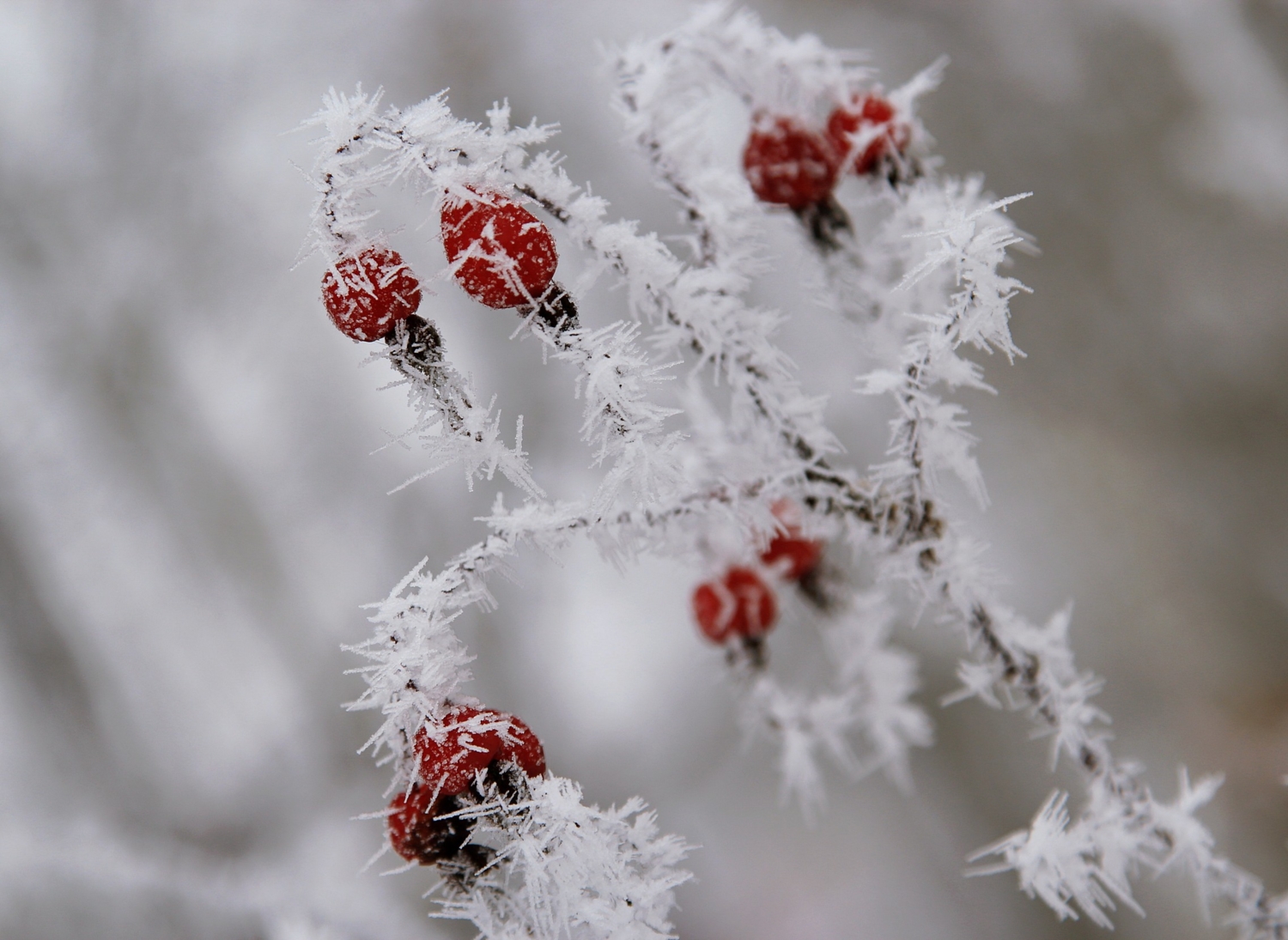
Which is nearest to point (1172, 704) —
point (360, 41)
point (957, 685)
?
point (957, 685)

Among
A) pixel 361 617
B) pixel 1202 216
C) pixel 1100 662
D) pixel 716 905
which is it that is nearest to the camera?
pixel 1202 216

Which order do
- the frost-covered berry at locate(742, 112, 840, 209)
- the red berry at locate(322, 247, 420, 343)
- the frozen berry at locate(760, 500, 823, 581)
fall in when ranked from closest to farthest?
the red berry at locate(322, 247, 420, 343)
the frost-covered berry at locate(742, 112, 840, 209)
the frozen berry at locate(760, 500, 823, 581)

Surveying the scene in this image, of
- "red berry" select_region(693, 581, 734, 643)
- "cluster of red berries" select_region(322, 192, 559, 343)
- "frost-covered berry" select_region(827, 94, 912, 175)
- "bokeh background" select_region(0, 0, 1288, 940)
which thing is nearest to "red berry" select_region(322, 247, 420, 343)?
"cluster of red berries" select_region(322, 192, 559, 343)

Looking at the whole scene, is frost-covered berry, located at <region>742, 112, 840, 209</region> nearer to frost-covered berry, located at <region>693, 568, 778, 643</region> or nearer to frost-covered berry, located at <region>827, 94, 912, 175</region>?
frost-covered berry, located at <region>827, 94, 912, 175</region>

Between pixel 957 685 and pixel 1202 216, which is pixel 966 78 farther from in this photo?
pixel 957 685

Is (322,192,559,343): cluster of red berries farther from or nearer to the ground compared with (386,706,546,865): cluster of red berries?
farther from the ground

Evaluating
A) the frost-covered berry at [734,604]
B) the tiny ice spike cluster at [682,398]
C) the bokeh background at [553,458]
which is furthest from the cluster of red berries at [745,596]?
the bokeh background at [553,458]

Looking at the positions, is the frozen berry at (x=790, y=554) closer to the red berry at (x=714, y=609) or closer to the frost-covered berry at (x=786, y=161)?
the red berry at (x=714, y=609)
